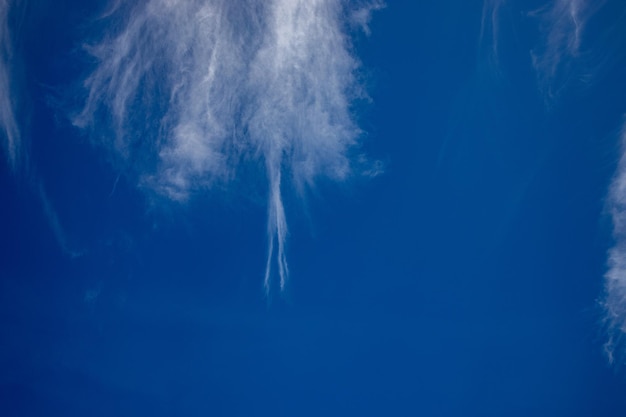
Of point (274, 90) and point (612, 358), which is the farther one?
point (612, 358)

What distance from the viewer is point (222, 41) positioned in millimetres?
9031

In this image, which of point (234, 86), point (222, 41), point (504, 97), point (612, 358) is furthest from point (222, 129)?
point (612, 358)

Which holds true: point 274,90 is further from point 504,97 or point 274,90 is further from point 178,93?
point 504,97

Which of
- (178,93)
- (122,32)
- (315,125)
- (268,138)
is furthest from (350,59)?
(122,32)

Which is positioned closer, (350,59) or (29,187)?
(350,59)

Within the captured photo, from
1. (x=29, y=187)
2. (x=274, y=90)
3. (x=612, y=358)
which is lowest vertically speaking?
(x=612, y=358)

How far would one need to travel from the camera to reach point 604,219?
9.45 m

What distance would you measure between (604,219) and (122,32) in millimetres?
10825

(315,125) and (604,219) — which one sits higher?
(315,125)

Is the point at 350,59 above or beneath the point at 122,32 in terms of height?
beneath

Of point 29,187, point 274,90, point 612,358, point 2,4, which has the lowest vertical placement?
point 612,358

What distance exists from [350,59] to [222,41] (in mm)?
2626

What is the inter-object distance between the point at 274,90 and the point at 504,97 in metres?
4.73

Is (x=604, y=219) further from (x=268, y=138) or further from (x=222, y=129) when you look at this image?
(x=222, y=129)
